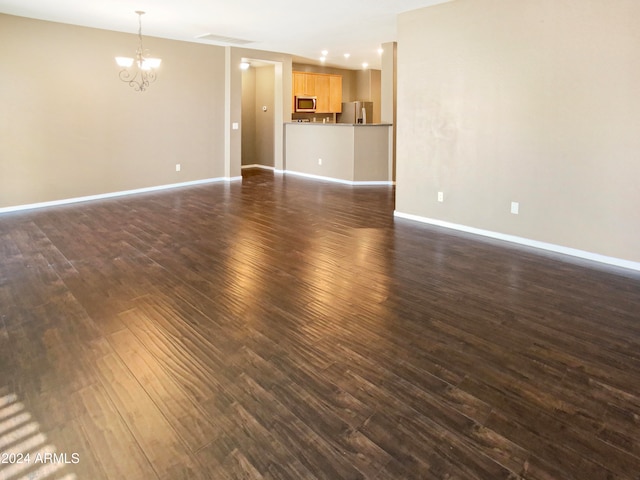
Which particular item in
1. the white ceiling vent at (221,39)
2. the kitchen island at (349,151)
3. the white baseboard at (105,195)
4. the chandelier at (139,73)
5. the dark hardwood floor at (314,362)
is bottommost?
the dark hardwood floor at (314,362)

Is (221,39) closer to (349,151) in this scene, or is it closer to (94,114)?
(94,114)

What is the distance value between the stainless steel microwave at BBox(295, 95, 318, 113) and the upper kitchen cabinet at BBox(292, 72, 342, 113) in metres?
0.11

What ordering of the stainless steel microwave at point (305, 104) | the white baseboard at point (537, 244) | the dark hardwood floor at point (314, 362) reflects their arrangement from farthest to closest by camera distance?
the stainless steel microwave at point (305, 104) < the white baseboard at point (537, 244) < the dark hardwood floor at point (314, 362)

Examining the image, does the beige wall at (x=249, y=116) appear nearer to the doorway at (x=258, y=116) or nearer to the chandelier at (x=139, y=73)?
the doorway at (x=258, y=116)

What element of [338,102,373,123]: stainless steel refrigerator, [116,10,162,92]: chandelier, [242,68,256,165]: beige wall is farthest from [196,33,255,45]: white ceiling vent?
[338,102,373,123]: stainless steel refrigerator

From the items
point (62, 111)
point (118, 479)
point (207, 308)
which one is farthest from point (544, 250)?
point (62, 111)

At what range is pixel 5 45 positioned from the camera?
18.9 feet

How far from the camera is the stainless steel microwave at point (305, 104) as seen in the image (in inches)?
425

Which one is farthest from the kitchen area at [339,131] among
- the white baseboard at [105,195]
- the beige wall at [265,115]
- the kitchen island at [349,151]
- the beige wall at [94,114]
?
the beige wall at [94,114]

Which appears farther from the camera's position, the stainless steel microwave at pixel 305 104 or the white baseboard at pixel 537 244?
the stainless steel microwave at pixel 305 104

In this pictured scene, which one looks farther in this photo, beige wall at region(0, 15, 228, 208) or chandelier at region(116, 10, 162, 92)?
chandelier at region(116, 10, 162, 92)

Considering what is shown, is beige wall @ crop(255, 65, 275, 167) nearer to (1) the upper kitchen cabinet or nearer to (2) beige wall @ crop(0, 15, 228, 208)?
(1) the upper kitchen cabinet

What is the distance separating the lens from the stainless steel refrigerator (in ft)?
37.3

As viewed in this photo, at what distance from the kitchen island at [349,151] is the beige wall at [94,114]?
1.98 metres
